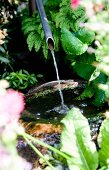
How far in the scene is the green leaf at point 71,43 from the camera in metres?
4.00

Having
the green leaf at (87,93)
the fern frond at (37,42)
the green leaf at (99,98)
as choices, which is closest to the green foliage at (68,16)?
the fern frond at (37,42)

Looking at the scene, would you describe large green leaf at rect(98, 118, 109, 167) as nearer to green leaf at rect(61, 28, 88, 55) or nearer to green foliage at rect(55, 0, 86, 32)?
green leaf at rect(61, 28, 88, 55)

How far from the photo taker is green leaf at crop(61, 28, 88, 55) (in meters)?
4.00

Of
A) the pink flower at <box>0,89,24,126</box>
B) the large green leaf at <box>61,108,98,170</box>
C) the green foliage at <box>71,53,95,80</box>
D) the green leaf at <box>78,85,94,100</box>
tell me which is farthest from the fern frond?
the pink flower at <box>0,89,24,126</box>

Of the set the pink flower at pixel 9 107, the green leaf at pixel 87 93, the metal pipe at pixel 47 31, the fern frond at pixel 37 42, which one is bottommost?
the green leaf at pixel 87 93

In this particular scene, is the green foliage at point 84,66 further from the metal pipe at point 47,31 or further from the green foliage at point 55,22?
the metal pipe at point 47,31

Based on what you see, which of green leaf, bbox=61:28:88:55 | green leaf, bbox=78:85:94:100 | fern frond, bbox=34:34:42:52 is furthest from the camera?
fern frond, bbox=34:34:42:52

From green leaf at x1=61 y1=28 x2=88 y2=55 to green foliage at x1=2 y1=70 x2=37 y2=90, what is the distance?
0.81 meters

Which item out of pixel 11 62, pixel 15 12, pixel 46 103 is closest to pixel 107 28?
pixel 46 103

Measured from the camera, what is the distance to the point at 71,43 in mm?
4004

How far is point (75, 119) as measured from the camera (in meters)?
2.67

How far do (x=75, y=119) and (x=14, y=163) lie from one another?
169 cm

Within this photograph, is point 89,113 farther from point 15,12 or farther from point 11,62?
point 15,12

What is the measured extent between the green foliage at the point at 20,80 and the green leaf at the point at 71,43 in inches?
32.0
